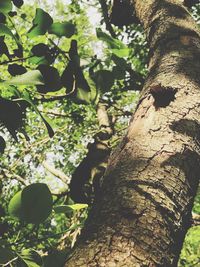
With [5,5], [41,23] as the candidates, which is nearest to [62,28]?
[41,23]

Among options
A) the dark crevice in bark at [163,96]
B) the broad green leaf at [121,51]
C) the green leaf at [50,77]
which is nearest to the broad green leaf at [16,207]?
the green leaf at [50,77]

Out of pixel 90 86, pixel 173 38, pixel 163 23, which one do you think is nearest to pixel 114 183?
pixel 90 86

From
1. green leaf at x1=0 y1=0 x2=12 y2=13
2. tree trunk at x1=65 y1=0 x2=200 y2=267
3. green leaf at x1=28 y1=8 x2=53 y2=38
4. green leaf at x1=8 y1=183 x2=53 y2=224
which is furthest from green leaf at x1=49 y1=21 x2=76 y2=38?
green leaf at x1=8 y1=183 x2=53 y2=224

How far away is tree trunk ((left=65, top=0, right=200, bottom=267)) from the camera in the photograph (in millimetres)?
776

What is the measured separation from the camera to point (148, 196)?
90 cm

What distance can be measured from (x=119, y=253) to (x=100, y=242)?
0.05m

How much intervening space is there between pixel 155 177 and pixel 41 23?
1.75ft

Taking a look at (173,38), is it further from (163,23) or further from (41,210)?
(41,210)

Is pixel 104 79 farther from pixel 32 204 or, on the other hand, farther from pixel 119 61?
pixel 32 204

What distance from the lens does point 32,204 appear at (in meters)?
0.68

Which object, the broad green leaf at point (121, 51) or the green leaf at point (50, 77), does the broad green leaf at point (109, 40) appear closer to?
the broad green leaf at point (121, 51)

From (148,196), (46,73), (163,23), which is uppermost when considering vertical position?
(163,23)

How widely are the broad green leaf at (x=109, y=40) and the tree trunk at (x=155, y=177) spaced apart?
26 centimetres

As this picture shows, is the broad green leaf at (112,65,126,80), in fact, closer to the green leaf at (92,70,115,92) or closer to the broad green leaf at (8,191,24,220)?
the green leaf at (92,70,115,92)
